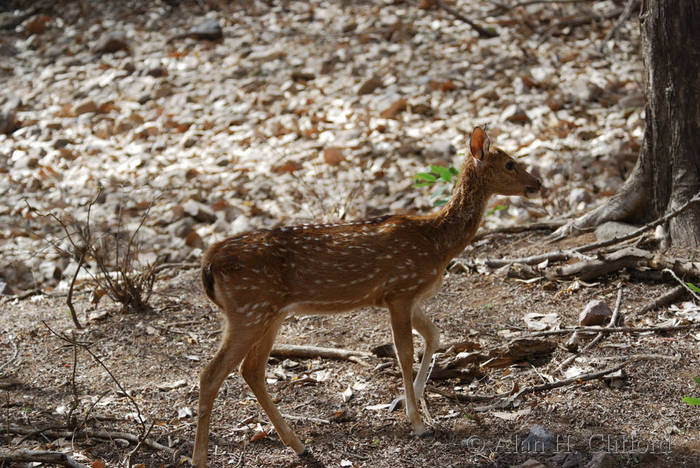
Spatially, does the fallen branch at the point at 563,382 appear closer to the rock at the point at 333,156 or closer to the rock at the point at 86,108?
the rock at the point at 333,156

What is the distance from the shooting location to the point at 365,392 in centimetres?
515

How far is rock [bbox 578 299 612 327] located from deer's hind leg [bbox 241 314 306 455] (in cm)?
226

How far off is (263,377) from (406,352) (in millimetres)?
910

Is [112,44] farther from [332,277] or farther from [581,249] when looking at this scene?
[332,277]

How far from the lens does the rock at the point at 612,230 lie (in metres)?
6.39

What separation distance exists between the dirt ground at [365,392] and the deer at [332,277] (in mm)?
274

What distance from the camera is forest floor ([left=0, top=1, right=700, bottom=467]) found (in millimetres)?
4578

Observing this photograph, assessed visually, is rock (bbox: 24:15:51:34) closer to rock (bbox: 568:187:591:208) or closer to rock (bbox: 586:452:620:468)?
rock (bbox: 568:187:591:208)

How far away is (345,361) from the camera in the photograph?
5.55m

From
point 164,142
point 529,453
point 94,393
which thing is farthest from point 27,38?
point 529,453

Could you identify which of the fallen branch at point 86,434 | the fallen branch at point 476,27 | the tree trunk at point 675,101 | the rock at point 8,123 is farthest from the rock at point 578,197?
the rock at point 8,123

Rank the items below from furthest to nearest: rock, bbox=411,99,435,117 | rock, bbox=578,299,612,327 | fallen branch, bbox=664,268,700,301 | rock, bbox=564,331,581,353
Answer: rock, bbox=411,99,435,117 < rock, bbox=578,299,612,327 < fallen branch, bbox=664,268,700,301 < rock, bbox=564,331,581,353

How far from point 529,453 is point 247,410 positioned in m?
1.91

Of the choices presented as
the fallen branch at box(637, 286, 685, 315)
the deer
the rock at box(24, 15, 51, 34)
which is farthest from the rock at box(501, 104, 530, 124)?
the rock at box(24, 15, 51, 34)
